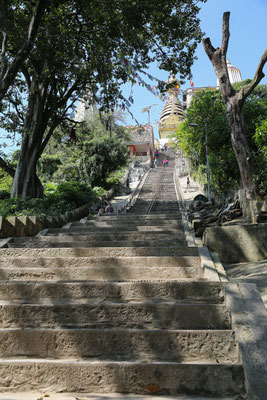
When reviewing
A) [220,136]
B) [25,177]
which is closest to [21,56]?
[25,177]

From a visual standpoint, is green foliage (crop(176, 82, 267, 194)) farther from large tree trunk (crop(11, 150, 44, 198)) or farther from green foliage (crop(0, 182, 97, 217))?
large tree trunk (crop(11, 150, 44, 198))

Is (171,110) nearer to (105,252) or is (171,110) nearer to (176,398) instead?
(105,252)

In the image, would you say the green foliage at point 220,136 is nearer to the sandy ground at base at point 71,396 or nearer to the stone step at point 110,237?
the stone step at point 110,237

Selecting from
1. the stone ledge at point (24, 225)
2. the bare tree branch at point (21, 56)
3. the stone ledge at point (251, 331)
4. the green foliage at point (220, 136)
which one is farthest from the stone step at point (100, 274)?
the green foliage at point (220, 136)

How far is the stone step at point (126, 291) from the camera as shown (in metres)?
4.08

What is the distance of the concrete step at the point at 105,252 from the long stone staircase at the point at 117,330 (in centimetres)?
35

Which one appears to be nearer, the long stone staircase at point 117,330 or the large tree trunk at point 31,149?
the long stone staircase at point 117,330

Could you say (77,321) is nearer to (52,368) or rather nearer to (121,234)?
(52,368)

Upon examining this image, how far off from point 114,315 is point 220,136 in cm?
1509

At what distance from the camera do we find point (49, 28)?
11.2 meters

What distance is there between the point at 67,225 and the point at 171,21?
25.6 ft

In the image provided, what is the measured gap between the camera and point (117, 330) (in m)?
3.41

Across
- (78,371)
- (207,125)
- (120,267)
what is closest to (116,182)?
(207,125)

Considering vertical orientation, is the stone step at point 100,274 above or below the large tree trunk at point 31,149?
below
